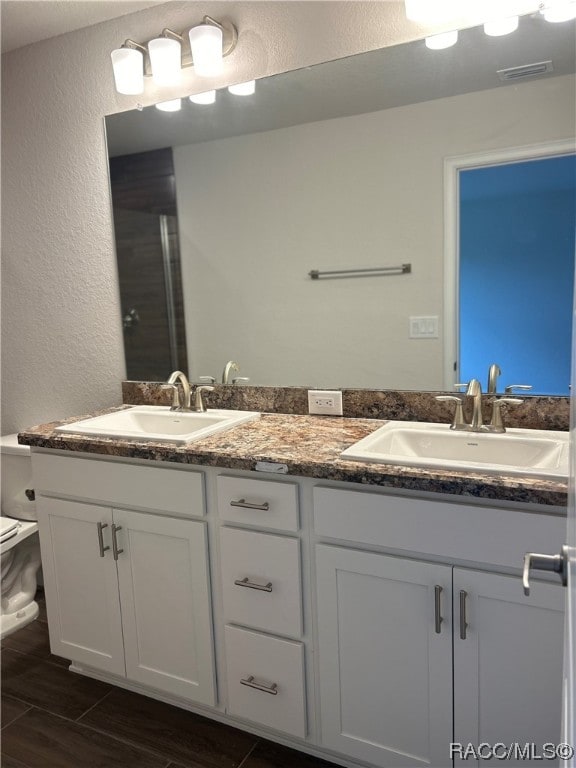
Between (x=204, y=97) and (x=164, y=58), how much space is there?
0.18m

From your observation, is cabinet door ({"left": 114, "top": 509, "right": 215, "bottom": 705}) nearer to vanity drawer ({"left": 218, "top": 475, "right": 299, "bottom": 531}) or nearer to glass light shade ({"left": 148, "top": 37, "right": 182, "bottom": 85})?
vanity drawer ({"left": 218, "top": 475, "right": 299, "bottom": 531})

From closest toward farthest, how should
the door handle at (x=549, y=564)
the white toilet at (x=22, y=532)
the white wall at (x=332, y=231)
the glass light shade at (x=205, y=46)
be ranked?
the door handle at (x=549, y=564) → the white wall at (x=332, y=231) → the glass light shade at (x=205, y=46) → the white toilet at (x=22, y=532)

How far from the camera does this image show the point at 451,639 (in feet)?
4.43

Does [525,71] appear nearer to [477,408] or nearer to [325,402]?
[477,408]

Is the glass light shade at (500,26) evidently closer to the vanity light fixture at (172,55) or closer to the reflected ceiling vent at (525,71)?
the reflected ceiling vent at (525,71)

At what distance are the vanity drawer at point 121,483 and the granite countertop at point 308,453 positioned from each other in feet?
0.16

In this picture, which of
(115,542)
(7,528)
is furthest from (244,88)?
(7,528)

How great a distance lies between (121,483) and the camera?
69.6 inches

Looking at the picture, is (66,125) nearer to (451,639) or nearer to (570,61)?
(570,61)

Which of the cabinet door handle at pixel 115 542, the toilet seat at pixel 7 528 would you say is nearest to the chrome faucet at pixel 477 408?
the cabinet door handle at pixel 115 542

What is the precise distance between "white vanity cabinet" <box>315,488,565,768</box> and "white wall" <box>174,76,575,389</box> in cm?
62

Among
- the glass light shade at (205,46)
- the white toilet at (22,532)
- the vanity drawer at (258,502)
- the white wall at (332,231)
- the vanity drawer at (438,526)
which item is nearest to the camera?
the vanity drawer at (438,526)

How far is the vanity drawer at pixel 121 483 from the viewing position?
166 centimetres

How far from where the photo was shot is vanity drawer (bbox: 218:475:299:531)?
1504mm
